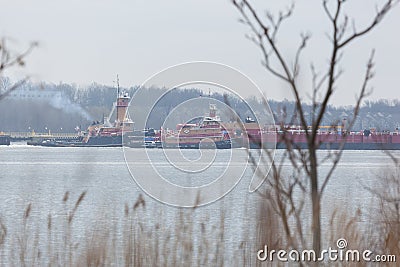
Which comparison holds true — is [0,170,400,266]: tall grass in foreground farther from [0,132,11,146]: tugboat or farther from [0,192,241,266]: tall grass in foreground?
[0,132,11,146]: tugboat

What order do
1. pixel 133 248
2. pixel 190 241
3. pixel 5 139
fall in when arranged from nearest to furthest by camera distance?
pixel 190 241
pixel 133 248
pixel 5 139

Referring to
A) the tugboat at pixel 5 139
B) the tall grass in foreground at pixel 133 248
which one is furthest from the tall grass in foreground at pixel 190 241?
the tugboat at pixel 5 139

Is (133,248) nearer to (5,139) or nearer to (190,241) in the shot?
(190,241)

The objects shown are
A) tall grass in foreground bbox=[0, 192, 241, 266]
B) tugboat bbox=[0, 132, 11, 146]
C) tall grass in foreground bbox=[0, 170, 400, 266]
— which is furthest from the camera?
tugboat bbox=[0, 132, 11, 146]

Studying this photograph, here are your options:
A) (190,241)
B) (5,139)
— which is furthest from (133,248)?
(5,139)

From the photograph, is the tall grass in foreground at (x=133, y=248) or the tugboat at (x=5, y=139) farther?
the tugboat at (x=5, y=139)

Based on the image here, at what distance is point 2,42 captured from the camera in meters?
3.40

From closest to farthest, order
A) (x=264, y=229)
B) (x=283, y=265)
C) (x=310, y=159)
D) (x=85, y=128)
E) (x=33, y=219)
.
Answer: (x=310, y=159)
(x=283, y=265)
(x=264, y=229)
(x=33, y=219)
(x=85, y=128)

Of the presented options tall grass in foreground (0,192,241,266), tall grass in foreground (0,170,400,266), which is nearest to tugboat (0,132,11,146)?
tall grass in foreground (0,192,241,266)

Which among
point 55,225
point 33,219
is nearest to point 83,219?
point 33,219

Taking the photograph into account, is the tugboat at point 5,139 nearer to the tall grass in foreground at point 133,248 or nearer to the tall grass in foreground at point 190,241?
the tall grass in foreground at point 133,248

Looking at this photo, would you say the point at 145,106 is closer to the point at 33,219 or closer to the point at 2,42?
the point at 2,42

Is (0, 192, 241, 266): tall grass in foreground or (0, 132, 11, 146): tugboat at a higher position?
(0, 132, 11, 146): tugboat

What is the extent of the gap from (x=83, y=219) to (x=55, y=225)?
1.68 meters
